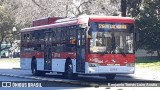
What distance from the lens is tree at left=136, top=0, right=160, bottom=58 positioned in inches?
2012

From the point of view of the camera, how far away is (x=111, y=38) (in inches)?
993

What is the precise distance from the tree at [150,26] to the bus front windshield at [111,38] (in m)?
25.6

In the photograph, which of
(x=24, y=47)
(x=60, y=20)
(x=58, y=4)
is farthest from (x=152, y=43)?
(x=60, y=20)

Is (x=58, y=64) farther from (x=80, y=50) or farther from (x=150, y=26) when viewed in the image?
(x=150, y=26)

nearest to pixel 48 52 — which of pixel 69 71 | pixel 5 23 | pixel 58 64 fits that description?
pixel 58 64

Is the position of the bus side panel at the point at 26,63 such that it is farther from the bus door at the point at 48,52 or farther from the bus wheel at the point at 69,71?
the bus wheel at the point at 69,71

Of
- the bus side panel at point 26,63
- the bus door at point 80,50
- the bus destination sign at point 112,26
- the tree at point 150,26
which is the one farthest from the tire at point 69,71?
the tree at point 150,26

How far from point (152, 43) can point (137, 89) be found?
31138 mm

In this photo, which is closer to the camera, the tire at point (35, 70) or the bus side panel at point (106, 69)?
the bus side panel at point (106, 69)

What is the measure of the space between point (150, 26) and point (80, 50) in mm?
26565

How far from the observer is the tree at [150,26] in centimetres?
5110

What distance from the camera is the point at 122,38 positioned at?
25.4 m

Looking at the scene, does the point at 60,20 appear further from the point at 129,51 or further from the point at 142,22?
the point at 142,22

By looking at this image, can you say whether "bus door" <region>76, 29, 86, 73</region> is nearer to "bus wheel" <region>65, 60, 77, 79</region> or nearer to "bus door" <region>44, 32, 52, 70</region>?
"bus wheel" <region>65, 60, 77, 79</region>
